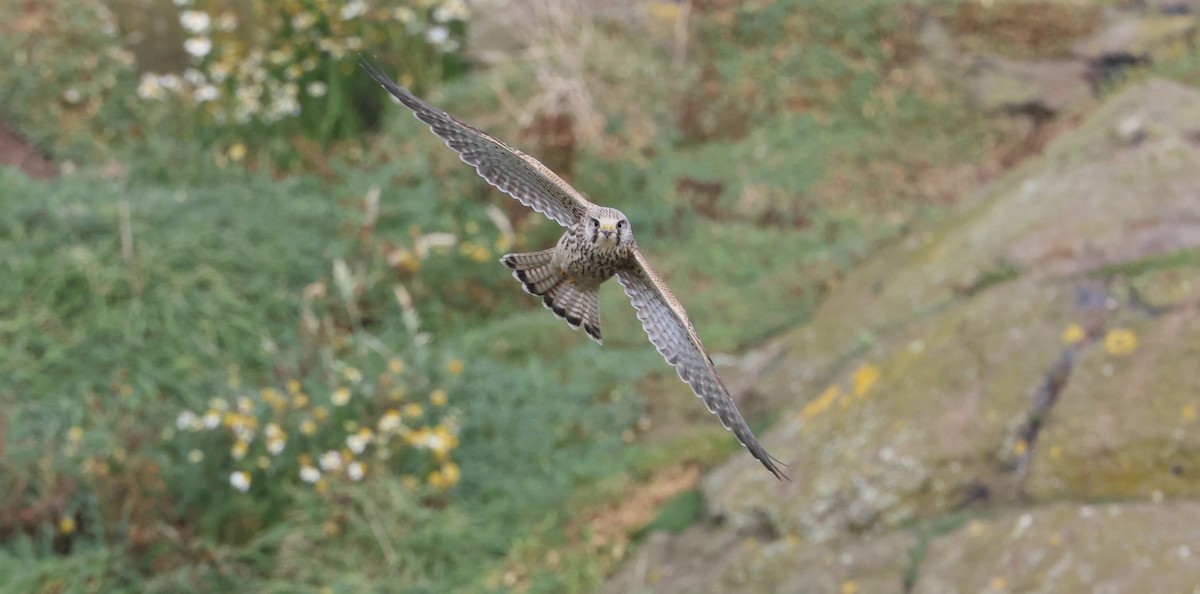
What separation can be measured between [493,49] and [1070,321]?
570cm

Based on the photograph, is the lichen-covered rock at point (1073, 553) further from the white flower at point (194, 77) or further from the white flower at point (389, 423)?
the white flower at point (194, 77)

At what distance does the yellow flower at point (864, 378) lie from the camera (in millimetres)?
5066

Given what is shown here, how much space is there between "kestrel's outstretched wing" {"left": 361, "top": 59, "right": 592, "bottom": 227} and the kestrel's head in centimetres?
18

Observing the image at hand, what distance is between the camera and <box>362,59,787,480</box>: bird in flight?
3449mm

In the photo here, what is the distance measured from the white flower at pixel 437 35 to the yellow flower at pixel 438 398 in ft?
11.1

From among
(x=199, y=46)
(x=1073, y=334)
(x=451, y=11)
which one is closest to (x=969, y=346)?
(x=1073, y=334)

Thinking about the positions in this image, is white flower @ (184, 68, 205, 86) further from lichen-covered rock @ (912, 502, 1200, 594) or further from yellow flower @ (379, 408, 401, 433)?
lichen-covered rock @ (912, 502, 1200, 594)

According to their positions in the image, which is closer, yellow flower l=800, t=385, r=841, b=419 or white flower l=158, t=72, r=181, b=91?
yellow flower l=800, t=385, r=841, b=419

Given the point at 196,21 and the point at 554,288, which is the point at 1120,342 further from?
the point at 196,21

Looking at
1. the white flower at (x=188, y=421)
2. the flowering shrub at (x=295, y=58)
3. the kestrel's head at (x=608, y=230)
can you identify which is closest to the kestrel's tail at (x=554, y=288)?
the kestrel's head at (x=608, y=230)

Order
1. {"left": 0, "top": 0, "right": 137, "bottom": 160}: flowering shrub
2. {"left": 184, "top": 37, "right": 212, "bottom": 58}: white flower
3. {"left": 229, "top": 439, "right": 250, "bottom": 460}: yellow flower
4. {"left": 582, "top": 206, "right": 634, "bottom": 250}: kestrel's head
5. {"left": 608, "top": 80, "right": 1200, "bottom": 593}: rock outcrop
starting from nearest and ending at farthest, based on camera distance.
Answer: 1. {"left": 582, "top": 206, "right": 634, "bottom": 250}: kestrel's head
2. {"left": 608, "top": 80, "right": 1200, "bottom": 593}: rock outcrop
3. {"left": 229, "top": 439, "right": 250, "bottom": 460}: yellow flower
4. {"left": 184, "top": 37, "right": 212, "bottom": 58}: white flower
5. {"left": 0, "top": 0, "right": 137, "bottom": 160}: flowering shrub

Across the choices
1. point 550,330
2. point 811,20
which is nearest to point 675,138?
point 811,20

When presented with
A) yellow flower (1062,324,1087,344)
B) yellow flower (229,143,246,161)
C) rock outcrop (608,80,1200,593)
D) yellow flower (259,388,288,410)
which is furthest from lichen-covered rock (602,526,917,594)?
yellow flower (229,143,246,161)

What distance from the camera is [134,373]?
6.52 metres
